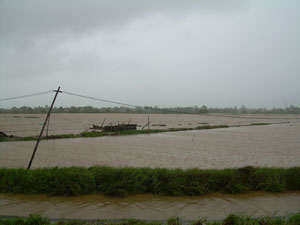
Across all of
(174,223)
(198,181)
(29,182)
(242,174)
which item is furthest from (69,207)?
(242,174)

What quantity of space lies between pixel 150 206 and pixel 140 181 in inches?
34.6

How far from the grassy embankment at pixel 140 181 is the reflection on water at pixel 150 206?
0.20 m

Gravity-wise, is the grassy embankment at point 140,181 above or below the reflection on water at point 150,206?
above

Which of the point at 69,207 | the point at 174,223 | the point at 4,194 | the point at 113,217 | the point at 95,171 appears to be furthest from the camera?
the point at 95,171

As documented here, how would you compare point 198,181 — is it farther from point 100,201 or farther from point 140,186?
point 100,201

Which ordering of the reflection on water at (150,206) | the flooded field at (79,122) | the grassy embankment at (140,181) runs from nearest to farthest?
the reflection on water at (150,206)
the grassy embankment at (140,181)
the flooded field at (79,122)

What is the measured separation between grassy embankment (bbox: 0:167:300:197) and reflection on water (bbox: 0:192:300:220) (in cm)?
20

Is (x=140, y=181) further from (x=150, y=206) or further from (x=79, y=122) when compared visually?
(x=79, y=122)

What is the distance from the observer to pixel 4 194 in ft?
18.5

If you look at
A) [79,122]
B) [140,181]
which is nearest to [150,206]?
[140,181]

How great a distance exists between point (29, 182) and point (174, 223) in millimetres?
4141

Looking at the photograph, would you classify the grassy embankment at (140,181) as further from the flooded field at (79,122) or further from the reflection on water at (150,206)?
the flooded field at (79,122)

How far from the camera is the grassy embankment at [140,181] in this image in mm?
5656

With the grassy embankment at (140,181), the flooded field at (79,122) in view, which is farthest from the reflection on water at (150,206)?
the flooded field at (79,122)
